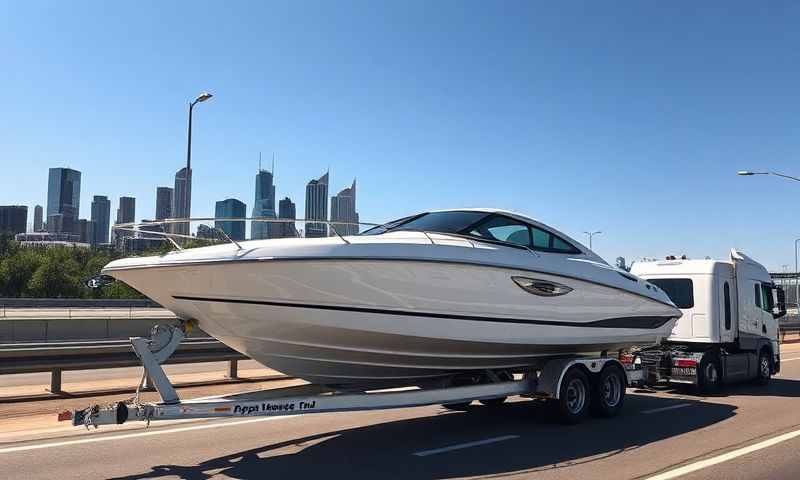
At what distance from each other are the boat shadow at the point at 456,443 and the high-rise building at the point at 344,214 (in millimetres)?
2399

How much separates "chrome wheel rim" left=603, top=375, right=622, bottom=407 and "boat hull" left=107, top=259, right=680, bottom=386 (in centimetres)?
114

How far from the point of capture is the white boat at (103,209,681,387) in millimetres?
6797

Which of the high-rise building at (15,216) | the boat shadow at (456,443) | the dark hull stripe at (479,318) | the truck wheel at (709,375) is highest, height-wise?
the high-rise building at (15,216)

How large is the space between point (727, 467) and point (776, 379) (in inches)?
401

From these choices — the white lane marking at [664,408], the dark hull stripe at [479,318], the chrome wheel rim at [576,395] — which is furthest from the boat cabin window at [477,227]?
the white lane marking at [664,408]

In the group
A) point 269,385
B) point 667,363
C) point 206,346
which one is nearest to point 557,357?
point 667,363

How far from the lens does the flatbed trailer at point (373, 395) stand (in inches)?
252

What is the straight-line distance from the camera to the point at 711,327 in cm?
1291

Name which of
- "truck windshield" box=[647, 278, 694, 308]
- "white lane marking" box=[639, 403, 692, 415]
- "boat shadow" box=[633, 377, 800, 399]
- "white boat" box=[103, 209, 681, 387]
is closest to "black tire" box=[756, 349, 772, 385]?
"boat shadow" box=[633, 377, 800, 399]

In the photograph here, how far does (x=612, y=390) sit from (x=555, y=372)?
1.40 metres

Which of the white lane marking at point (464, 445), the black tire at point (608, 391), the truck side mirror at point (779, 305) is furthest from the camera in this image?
the truck side mirror at point (779, 305)

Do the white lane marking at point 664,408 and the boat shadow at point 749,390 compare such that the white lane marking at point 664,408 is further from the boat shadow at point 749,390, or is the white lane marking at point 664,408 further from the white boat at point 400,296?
the white boat at point 400,296

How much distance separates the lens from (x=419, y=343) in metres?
7.65

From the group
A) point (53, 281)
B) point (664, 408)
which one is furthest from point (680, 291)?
point (53, 281)
